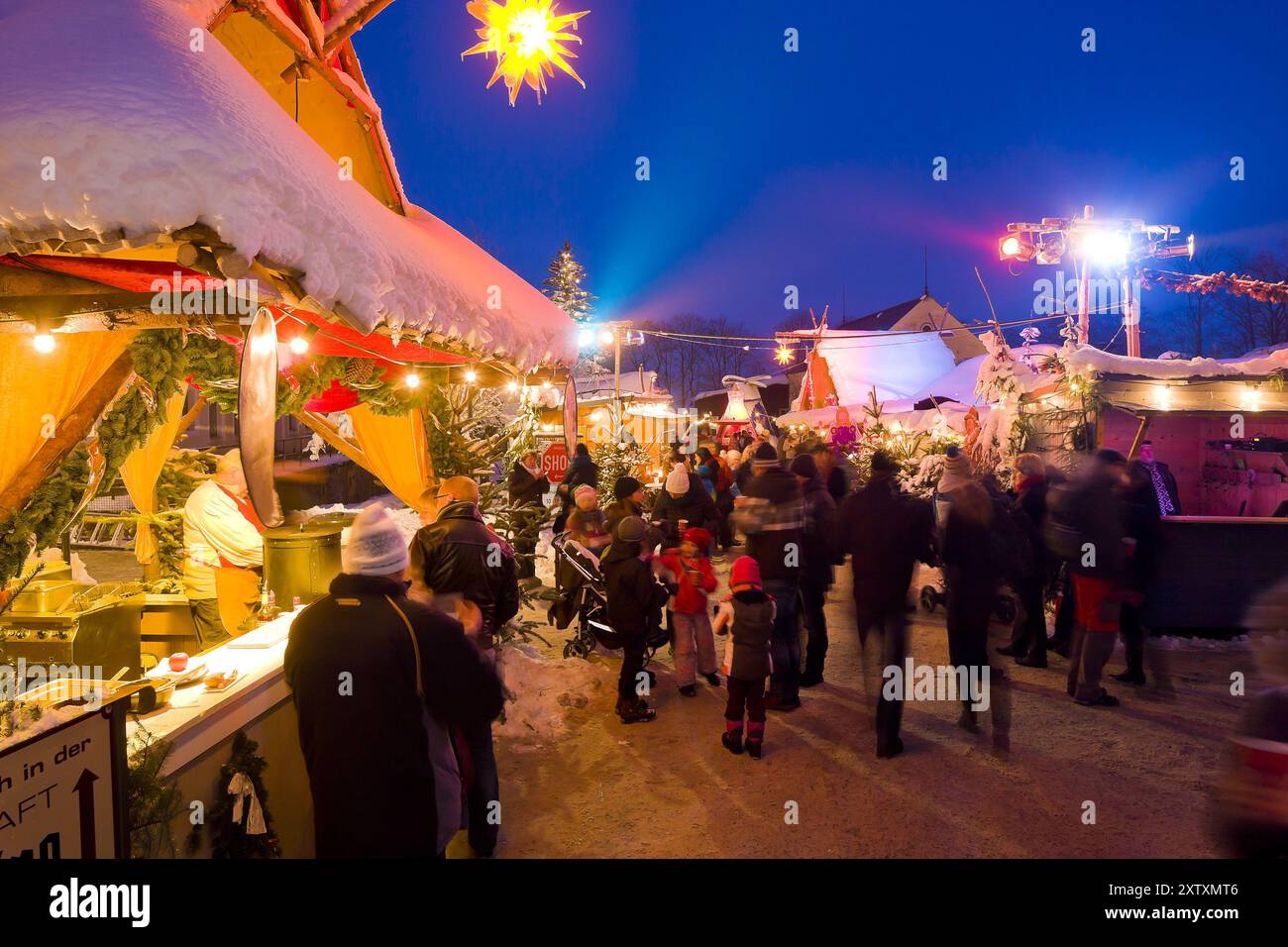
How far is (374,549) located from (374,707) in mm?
573

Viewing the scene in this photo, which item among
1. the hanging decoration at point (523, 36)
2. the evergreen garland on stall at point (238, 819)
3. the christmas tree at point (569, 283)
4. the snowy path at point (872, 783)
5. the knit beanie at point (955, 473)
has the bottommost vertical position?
the snowy path at point (872, 783)

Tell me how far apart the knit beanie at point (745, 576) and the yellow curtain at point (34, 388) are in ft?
13.0

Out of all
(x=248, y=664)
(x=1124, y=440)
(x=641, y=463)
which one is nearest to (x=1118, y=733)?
(x=1124, y=440)

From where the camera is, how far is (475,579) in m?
4.40

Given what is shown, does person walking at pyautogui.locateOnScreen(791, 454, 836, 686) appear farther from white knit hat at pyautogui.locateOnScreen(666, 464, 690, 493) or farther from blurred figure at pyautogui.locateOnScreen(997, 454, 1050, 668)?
white knit hat at pyautogui.locateOnScreen(666, 464, 690, 493)

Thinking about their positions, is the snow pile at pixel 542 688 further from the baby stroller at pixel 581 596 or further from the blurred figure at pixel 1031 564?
the blurred figure at pixel 1031 564

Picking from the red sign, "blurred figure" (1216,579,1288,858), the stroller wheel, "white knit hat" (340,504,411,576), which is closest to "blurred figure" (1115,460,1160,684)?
the stroller wheel

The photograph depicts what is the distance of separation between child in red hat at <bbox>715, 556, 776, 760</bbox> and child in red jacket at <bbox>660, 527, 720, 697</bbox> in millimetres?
679

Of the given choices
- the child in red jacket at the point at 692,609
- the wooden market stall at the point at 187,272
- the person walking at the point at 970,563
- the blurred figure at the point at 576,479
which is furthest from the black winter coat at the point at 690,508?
the wooden market stall at the point at 187,272

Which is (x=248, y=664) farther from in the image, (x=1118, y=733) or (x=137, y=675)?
(x=1118, y=733)

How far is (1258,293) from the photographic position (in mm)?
13086

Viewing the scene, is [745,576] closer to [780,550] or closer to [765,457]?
[780,550]

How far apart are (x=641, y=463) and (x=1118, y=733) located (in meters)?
13.5

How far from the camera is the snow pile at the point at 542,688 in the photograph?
18.6 feet
